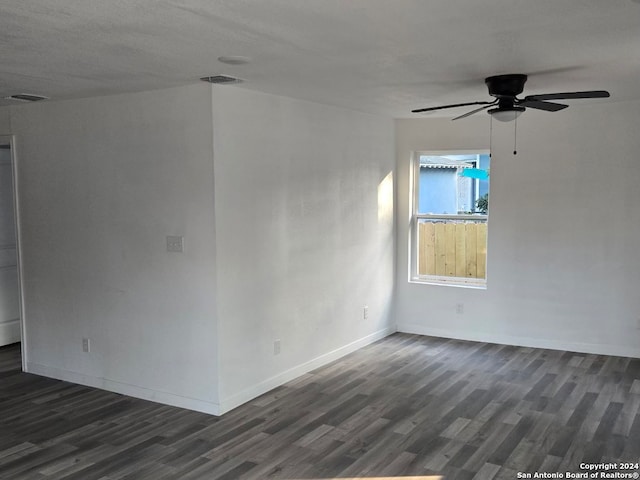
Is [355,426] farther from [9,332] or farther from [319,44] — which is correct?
[9,332]

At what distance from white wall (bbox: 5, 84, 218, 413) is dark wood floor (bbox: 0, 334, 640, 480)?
291 millimetres

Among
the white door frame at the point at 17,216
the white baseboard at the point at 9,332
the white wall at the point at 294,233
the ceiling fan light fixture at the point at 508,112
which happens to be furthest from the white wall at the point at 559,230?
the white baseboard at the point at 9,332

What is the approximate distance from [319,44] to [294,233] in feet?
7.19

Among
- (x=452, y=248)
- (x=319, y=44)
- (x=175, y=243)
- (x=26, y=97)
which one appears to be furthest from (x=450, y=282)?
(x=26, y=97)

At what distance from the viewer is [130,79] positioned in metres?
3.89

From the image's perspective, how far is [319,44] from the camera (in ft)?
10.0

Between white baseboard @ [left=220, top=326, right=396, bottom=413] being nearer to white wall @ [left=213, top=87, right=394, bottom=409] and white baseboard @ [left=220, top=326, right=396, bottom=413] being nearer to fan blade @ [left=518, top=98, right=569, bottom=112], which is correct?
white wall @ [left=213, top=87, right=394, bottom=409]

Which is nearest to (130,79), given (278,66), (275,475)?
(278,66)

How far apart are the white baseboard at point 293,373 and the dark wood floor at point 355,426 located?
0.08 meters

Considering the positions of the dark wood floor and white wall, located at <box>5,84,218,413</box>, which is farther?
white wall, located at <box>5,84,218,413</box>

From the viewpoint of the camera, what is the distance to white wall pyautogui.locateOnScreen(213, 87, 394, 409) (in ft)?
14.2

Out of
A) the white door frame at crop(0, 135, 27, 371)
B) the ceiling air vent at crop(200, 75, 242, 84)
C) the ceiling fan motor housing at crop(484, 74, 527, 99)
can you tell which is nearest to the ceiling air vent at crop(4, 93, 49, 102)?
the white door frame at crop(0, 135, 27, 371)

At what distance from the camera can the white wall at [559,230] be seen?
561cm

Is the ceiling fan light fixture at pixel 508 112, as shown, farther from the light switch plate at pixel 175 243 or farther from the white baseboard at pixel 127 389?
the white baseboard at pixel 127 389
